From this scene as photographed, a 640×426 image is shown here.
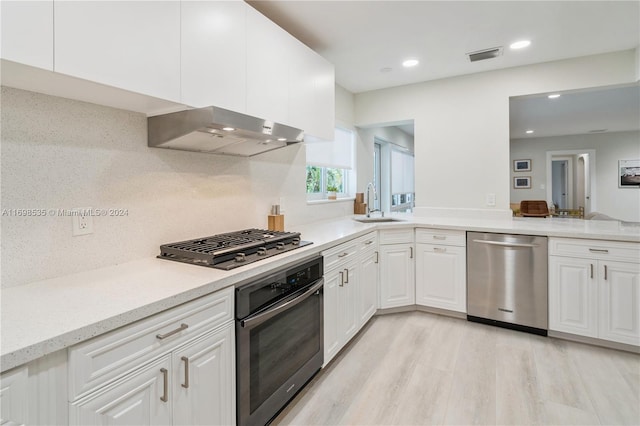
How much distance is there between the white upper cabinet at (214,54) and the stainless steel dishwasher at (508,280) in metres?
2.36

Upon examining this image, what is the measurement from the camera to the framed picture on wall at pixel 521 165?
8.33m

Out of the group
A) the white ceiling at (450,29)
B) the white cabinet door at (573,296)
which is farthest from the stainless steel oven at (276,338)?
the white cabinet door at (573,296)

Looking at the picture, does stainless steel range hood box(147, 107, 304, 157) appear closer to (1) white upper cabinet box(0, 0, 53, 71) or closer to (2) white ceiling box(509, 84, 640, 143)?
(1) white upper cabinet box(0, 0, 53, 71)

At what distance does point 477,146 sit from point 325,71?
1.92 metres

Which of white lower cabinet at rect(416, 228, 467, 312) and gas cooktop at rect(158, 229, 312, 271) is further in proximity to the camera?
white lower cabinet at rect(416, 228, 467, 312)

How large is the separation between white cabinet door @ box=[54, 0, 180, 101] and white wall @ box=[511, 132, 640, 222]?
9154 millimetres

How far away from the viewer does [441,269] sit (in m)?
3.07

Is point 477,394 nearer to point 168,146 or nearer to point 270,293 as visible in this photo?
→ point 270,293

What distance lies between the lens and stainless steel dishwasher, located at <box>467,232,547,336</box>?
267 cm

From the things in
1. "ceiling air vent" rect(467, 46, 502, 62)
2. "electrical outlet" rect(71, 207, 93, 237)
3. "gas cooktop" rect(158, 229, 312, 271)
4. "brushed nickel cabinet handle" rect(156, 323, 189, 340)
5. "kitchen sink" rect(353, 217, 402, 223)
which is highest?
"ceiling air vent" rect(467, 46, 502, 62)

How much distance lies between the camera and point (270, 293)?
1.58 m

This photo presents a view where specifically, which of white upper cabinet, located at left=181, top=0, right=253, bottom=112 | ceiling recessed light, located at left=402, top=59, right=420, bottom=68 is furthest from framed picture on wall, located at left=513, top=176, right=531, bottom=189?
white upper cabinet, located at left=181, top=0, right=253, bottom=112

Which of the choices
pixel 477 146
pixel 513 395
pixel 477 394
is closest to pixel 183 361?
pixel 477 394

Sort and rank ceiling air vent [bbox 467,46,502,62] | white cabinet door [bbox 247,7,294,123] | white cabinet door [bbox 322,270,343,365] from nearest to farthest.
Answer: white cabinet door [bbox 247,7,294,123], white cabinet door [bbox 322,270,343,365], ceiling air vent [bbox 467,46,502,62]
